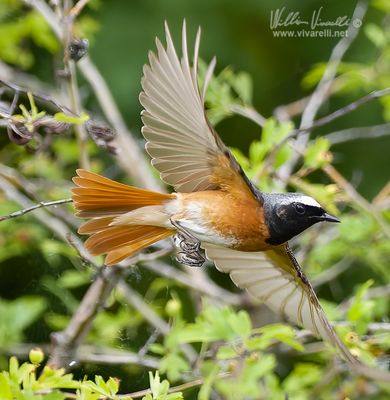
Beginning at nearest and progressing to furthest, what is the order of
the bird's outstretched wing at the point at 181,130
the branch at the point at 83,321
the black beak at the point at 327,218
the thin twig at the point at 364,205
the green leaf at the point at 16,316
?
the bird's outstretched wing at the point at 181,130 < the black beak at the point at 327,218 < the branch at the point at 83,321 < the thin twig at the point at 364,205 < the green leaf at the point at 16,316

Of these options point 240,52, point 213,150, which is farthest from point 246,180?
point 240,52

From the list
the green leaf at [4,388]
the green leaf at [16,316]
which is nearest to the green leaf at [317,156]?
the green leaf at [16,316]

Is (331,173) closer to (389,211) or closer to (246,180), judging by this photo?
(389,211)

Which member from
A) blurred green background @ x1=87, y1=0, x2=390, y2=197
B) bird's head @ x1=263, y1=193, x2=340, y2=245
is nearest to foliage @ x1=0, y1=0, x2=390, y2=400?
bird's head @ x1=263, y1=193, x2=340, y2=245

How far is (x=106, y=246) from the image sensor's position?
238 cm

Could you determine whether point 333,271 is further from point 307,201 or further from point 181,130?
point 181,130

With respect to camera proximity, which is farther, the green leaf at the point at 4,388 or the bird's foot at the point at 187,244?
the bird's foot at the point at 187,244

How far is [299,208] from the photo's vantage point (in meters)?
2.36

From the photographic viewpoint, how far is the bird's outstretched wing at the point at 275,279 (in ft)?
8.67

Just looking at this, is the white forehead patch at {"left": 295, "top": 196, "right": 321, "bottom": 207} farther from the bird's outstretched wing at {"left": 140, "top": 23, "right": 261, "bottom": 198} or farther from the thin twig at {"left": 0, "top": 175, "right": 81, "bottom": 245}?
the thin twig at {"left": 0, "top": 175, "right": 81, "bottom": 245}

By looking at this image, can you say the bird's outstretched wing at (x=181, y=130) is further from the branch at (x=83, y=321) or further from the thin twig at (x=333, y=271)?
the thin twig at (x=333, y=271)

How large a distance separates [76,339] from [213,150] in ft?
2.64

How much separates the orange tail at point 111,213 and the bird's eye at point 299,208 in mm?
323

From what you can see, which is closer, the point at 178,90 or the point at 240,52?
the point at 178,90
